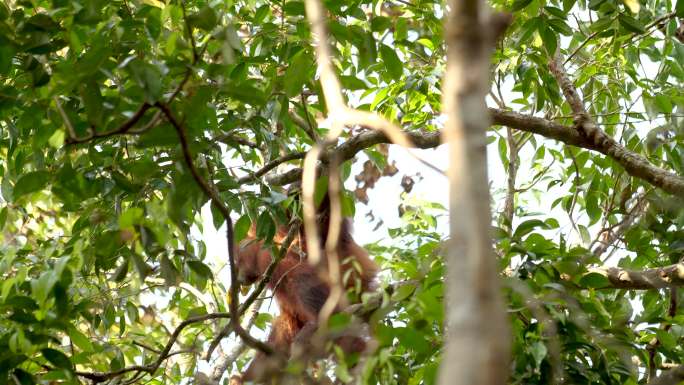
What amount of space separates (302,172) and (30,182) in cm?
82

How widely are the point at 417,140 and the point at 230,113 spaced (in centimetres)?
61

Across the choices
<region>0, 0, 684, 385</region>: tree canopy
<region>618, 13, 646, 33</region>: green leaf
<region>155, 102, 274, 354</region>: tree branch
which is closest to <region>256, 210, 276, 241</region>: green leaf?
<region>0, 0, 684, 385</region>: tree canopy

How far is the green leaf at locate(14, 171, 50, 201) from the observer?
2.33 meters

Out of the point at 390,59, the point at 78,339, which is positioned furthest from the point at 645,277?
the point at 78,339

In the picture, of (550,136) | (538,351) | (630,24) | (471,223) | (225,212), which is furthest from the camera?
(550,136)

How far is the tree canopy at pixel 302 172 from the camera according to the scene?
202cm

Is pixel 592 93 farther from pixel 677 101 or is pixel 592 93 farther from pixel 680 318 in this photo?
pixel 680 318

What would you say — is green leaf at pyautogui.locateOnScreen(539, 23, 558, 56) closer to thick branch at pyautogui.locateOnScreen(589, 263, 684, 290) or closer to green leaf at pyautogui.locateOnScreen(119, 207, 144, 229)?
thick branch at pyautogui.locateOnScreen(589, 263, 684, 290)

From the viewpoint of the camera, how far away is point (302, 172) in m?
2.83

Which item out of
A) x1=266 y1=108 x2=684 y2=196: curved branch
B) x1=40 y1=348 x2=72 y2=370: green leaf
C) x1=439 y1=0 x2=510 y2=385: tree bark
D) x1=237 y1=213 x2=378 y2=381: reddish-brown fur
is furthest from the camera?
x1=237 y1=213 x2=378 y2=381: reddish-brown fur

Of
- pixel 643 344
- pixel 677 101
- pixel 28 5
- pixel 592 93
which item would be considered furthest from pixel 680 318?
pixel 28 5

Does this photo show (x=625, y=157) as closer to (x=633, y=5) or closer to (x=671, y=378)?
(x=633, y=5)

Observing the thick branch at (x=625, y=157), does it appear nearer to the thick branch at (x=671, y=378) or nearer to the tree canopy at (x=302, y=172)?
the tree canopy at (x=302, y=172)

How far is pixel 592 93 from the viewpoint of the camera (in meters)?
3.61
